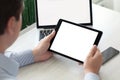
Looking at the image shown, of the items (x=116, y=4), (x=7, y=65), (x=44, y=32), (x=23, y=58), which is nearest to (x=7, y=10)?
(x=7, y=65)

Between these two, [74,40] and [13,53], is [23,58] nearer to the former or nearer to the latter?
[13,53]

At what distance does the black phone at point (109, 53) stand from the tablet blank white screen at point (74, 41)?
0.28 ft

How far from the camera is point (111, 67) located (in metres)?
1.24

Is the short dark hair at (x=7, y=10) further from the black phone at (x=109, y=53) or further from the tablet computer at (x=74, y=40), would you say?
the black phone at (x=109, y=53)

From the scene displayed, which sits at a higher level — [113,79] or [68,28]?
[68,28]

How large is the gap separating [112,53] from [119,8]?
817mm

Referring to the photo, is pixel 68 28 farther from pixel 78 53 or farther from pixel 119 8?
pixel 119 8

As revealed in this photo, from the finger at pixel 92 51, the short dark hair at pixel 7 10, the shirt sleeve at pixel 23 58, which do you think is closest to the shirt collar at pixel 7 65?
the short dark hair at pixel 7 10

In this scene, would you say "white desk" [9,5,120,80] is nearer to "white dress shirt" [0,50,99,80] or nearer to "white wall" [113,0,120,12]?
"white dress shirt" [0,50,99,80]

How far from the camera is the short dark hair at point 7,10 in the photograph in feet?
2.90

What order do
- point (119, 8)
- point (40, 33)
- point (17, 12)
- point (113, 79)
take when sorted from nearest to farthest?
point (17, 12)
point (113, 79)
point (40, 33)
point (119, 8)

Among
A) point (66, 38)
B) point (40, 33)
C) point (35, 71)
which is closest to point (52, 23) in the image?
point (40, 33)

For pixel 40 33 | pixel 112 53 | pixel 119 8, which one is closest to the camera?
pixel 112 53

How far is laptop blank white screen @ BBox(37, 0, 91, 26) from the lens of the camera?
146 cm
